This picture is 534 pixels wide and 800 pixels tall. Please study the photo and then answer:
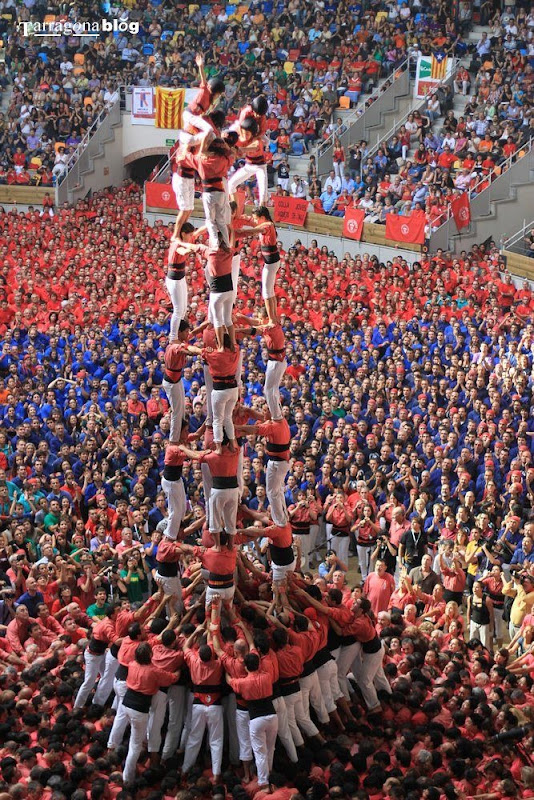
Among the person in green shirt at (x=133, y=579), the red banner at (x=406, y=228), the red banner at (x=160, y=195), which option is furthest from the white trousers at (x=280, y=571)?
the red banner at (x=160, y=195)

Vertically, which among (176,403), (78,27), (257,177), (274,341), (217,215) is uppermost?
(257,177)

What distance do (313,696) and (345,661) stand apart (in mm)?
684

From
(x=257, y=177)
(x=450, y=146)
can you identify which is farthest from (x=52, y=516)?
(x=450, y=146)

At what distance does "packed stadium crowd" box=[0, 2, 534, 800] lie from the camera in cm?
1150

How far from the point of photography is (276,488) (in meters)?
12.5

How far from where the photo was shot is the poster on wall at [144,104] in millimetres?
34906

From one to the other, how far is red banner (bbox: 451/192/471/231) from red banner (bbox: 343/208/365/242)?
2140mm

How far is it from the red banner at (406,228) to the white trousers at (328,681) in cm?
1582

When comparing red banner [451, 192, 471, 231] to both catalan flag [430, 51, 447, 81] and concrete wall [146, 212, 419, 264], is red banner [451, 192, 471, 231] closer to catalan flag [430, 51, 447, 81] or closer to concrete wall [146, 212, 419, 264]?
concrete wall [146, 212, 419, 264]

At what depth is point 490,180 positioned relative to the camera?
27.8 m

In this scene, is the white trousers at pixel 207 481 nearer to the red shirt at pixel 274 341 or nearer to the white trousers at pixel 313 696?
the red shirt at pixel 274 341

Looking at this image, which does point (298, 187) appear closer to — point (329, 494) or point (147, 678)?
point (329, 494)

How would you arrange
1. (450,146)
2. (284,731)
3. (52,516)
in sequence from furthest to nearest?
1. (450,146)
2. (52,516)
3. (284,731)

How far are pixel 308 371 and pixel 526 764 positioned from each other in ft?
32.4
